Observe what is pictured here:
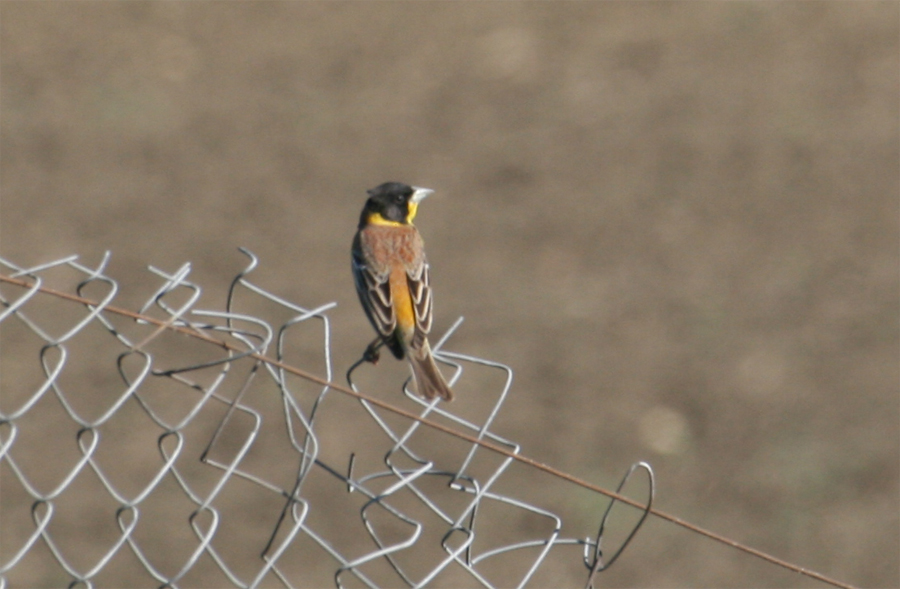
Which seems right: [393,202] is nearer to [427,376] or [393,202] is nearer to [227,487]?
[427,376]

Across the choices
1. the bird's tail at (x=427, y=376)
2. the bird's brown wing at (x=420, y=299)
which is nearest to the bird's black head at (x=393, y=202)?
the bird's brown wing at (x=420, y=299)

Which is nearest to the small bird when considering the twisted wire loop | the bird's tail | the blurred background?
the bird's tail

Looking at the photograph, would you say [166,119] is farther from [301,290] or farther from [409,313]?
[409,313]

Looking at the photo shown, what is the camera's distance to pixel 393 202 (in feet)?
24.0

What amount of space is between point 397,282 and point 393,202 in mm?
754

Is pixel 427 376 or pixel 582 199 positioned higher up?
pixel 427 376

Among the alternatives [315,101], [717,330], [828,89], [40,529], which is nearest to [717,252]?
[717,330]

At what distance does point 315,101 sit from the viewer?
47.5 ft

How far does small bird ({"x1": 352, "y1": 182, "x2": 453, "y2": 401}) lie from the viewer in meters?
6.20

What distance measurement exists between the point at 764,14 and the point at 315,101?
5420 millimetres

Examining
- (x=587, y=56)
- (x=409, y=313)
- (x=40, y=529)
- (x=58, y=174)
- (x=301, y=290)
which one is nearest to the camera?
(x=40, y=529)

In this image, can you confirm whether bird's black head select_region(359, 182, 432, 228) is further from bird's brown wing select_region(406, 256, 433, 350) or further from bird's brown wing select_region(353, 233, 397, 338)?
bird's brown wing select_region(406, 256, 433, 350)

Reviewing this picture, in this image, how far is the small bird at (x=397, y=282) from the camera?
20.4ft

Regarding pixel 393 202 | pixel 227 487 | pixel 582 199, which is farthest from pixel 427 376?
pixel 582 199
